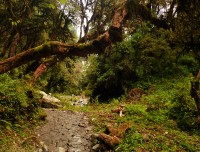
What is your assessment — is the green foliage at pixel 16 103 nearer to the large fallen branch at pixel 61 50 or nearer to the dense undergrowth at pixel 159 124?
the large fallen branch at pixel 61 50

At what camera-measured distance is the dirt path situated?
7129 millimetres

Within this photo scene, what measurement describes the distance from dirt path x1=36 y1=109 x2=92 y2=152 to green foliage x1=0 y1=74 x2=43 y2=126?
2.28 feet

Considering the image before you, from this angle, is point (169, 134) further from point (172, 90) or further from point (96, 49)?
point (172, 90)

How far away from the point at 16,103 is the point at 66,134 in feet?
6.41

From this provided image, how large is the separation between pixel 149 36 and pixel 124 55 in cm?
218

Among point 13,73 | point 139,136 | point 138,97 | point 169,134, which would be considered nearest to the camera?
point 139,136

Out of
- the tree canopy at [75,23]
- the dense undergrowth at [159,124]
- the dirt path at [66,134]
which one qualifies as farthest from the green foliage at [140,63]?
the dirt path at [66,134]

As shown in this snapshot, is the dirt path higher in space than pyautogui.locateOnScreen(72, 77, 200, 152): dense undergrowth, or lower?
lower

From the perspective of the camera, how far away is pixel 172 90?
527 inches

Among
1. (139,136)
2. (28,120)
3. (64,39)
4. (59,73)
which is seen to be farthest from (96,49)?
(59,73)

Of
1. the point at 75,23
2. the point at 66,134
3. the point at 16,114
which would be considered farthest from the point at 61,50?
the point at 75,23

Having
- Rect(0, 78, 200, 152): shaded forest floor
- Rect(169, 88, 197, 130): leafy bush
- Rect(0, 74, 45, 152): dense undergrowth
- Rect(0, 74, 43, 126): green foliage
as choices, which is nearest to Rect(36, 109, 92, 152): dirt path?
Rect(0, 78, 200, 152): shaded forest floor

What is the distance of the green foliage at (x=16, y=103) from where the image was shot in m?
7.36

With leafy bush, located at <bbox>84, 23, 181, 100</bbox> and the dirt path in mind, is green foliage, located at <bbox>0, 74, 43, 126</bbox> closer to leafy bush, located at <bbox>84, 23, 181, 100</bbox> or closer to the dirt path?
the dirt path
